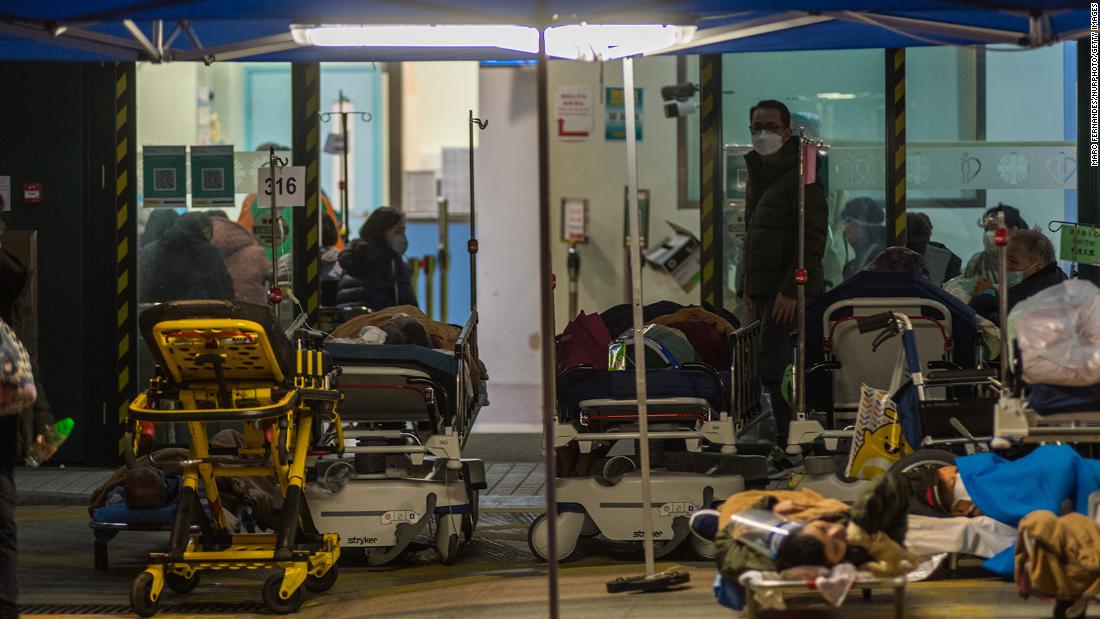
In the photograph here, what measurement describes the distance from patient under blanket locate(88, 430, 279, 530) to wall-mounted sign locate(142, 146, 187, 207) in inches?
125

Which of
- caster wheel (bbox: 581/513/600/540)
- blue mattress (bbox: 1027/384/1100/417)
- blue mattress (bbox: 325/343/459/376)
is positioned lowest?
caster wheel (bbox: 581/513/600/540)

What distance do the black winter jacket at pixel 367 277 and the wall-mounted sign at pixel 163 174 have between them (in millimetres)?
1249

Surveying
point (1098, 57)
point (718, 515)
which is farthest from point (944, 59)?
point (718, 515)

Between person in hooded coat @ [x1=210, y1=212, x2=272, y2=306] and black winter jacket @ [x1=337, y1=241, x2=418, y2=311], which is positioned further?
black winter jacket @ [x1=337, y1=241, x2=418, y2=311]

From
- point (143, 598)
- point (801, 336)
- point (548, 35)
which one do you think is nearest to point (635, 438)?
point (801, 336)

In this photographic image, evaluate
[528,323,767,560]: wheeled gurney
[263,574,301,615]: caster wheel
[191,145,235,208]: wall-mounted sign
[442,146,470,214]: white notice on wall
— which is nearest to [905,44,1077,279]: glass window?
[528,323,767,560]: wheeled gurney

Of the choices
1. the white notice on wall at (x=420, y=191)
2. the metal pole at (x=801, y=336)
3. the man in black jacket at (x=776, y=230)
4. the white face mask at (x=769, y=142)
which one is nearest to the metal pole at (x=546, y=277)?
the metal pole at (x=801, y=336)

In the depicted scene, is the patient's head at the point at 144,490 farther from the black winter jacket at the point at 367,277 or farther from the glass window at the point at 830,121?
the glass window at the point at 830,121

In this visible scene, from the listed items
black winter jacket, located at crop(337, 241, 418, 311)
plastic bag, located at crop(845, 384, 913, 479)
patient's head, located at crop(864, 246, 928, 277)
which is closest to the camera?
plastic bag, located at crop(845, 384, 913, 479)

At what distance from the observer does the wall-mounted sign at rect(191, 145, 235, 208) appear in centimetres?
1112

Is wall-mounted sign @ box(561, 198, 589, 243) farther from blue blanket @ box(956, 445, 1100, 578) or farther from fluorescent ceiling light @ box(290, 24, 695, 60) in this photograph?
blue blanket @ box(956, 445, 1100, 578)

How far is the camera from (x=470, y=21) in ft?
23.6

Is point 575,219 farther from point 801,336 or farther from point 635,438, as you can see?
point 635,438

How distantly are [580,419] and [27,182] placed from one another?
475 cm
